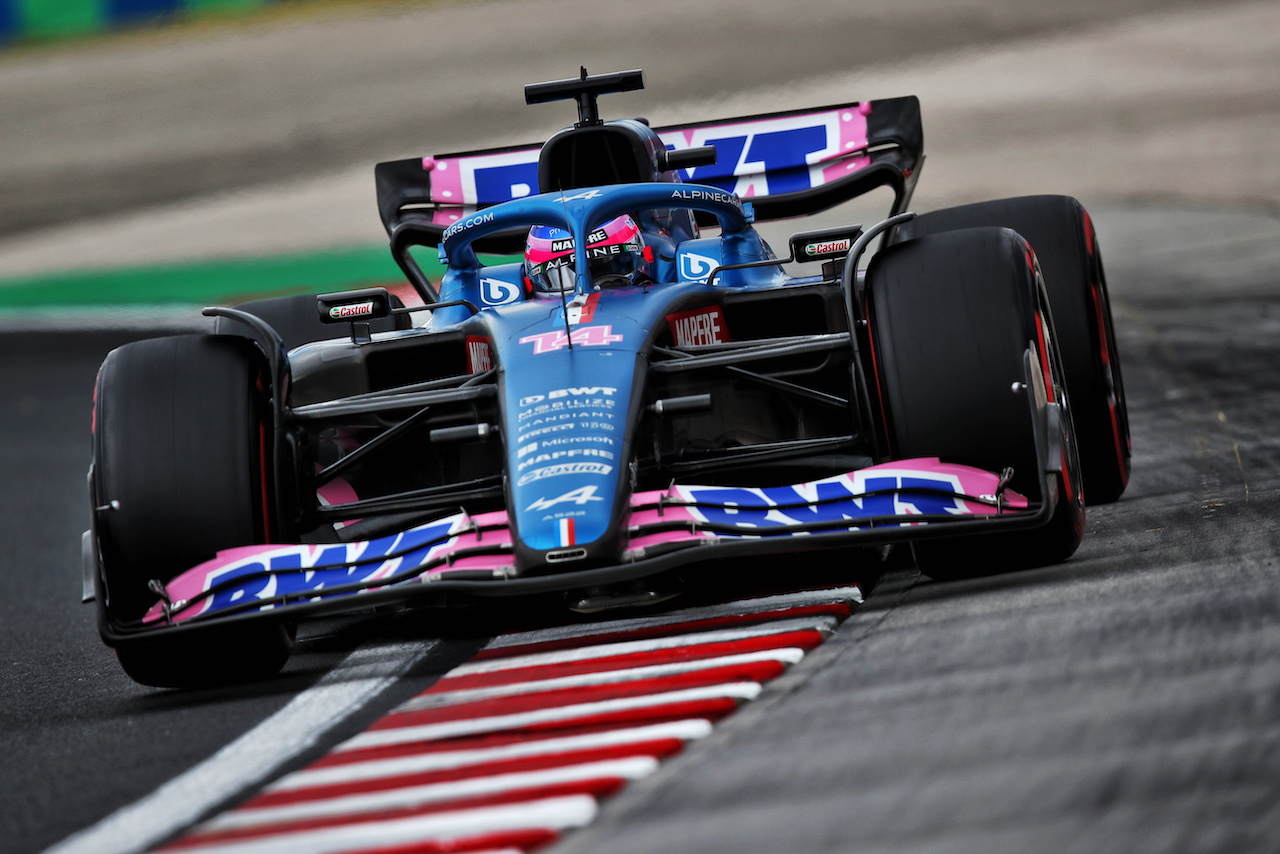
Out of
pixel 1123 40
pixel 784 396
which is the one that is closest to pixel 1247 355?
pixel 784 396

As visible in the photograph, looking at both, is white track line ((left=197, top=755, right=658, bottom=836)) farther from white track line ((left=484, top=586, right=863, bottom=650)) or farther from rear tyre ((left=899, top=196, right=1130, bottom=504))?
rear tyre ((left=899, top=196, right=1130, bottom=504))

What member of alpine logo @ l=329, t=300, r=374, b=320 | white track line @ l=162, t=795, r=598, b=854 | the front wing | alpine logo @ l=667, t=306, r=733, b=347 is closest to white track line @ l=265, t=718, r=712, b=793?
white track line @ l=162, t=795, r=598, b=854

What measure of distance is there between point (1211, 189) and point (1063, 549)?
21624 mm

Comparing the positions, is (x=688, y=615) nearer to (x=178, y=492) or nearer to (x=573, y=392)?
(x=573, y=392)

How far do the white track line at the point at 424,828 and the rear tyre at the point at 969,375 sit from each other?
2.15 m

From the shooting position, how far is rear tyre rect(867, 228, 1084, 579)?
4648 mm

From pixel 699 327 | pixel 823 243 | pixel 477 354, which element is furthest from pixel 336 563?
pixel 823 243

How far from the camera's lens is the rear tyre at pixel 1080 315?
6059 mm

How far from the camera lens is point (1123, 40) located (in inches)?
956

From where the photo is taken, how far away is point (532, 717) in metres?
3.64

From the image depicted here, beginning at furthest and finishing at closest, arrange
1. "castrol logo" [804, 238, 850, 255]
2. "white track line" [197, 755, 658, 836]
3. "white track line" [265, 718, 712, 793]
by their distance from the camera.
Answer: "castrol logo" [804, 238, 850, 255]
"white track line" [265, 718, 712, 793]
"white track line" [197, 755, 658, 836]

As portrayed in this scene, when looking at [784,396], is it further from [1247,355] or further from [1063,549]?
[1247,355]

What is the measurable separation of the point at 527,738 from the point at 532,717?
0.21 metres

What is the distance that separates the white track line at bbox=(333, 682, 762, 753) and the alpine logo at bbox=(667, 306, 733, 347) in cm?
197
